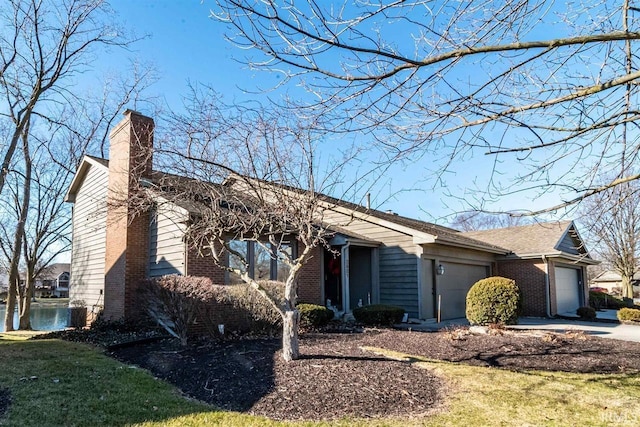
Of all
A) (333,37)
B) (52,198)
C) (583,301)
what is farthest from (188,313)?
(583,301)

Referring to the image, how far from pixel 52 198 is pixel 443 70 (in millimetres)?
22260

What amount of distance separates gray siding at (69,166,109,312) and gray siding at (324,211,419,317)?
7.23m

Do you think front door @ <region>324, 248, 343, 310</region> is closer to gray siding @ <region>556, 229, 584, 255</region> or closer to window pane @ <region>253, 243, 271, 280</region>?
window pane @ <region>253, 243, 271, 280</region>

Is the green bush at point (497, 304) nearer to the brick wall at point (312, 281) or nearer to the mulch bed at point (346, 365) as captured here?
the mulch bed at point (346, 365)

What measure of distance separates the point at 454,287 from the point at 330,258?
454 cm

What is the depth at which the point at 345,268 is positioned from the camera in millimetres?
14078

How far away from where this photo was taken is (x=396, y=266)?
14.7 m

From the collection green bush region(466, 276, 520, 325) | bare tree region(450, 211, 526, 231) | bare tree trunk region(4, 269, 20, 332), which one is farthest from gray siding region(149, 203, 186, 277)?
bare tree trunk region(4, 269, 20, 332)

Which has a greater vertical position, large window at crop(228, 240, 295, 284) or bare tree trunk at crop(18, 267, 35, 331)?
large window at crop(228, 240, 295, 284)

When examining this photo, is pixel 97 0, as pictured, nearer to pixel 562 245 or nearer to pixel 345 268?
pixel 345 268

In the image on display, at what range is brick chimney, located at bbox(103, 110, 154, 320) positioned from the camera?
1148cm

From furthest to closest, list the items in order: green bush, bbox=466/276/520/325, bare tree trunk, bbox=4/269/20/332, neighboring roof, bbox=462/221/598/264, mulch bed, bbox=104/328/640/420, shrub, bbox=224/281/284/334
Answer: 1. neighboring roof, bbox=462/221/598/264
2. bare tree trunk, bbox=4/269/20/332
3. green bush, bbox=466/276/520/325
4. shrub, bbox=224/281/284/334
5. mulch bed, bbox=104/328/640/420

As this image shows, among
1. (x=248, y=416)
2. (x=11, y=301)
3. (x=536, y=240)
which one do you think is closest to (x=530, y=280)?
(x=536, y=240)

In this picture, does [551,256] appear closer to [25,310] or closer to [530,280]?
[530,280]
